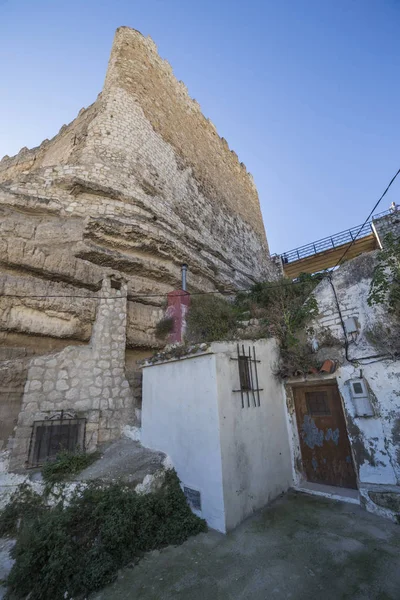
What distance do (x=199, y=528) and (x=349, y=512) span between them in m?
2.30

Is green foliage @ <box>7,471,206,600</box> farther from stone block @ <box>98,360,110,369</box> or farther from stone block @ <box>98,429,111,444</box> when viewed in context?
stone block @ <box>98,360,110,369</box>

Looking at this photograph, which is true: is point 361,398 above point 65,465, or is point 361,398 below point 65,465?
above

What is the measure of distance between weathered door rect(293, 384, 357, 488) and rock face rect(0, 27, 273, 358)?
3.94 meters

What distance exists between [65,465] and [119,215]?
6.30 meters

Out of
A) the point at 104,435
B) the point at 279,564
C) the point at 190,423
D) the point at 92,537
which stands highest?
the point at 190,423

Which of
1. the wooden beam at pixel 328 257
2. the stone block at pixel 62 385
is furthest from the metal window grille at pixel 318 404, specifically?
the wooden beam at pixel 328 257

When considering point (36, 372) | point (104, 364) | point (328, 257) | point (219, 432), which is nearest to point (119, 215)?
point (104, 364)

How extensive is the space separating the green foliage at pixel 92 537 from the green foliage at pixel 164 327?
12.1ft

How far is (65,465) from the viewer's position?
14.1 ft

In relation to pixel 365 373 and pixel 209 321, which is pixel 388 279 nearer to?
pixel 365 373

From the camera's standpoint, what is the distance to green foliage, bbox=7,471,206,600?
9.10ft

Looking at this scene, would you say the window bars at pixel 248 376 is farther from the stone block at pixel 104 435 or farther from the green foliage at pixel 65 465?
the green foliage at pixel 65 465

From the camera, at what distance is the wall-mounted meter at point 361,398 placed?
14.7 feet

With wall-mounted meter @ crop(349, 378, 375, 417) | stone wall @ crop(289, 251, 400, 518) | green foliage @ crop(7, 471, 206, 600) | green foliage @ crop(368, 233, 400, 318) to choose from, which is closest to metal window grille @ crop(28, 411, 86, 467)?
green foliage @ crop(7, 471, 206, 600)
